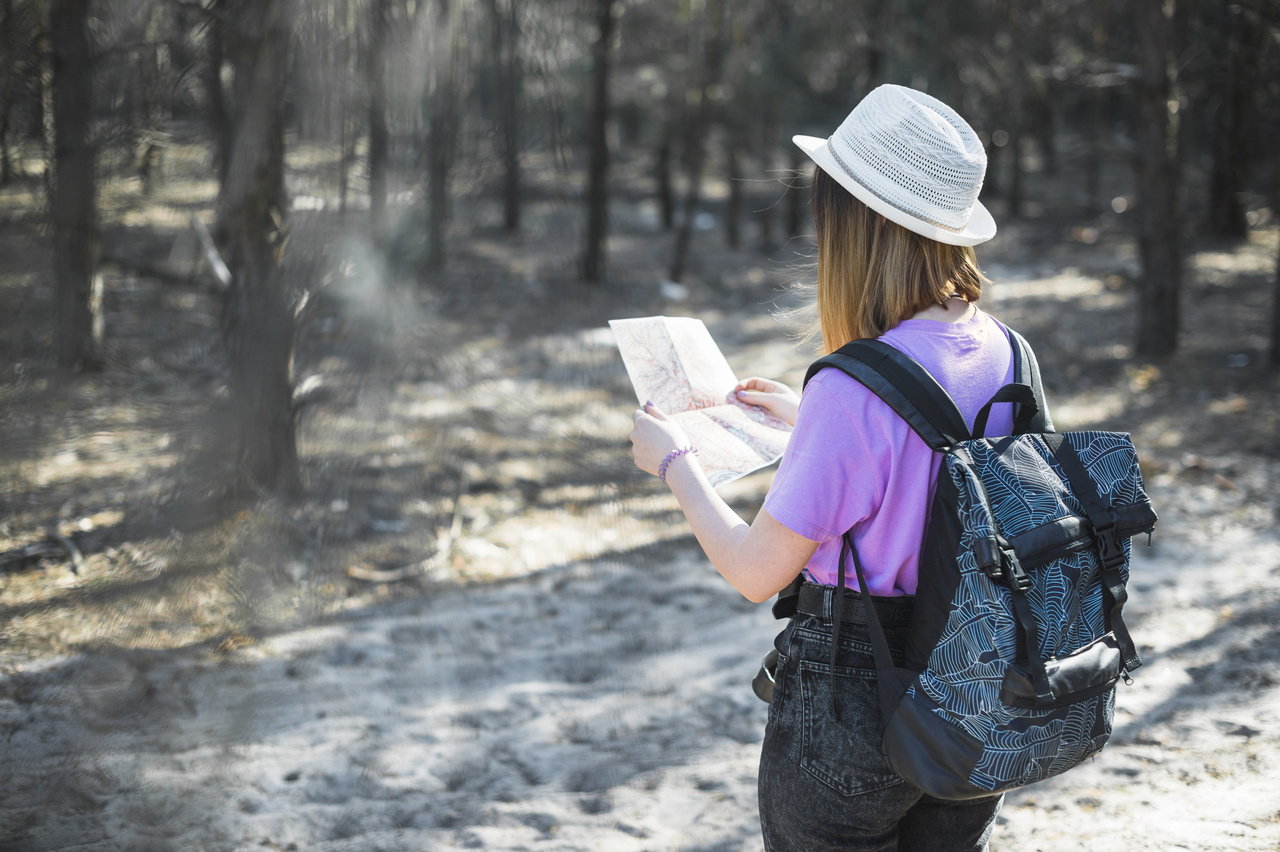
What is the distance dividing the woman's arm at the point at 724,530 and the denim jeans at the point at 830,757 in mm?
133

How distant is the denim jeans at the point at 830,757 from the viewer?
1.35 metres

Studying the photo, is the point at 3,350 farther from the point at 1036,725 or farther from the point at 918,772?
the point at 1036,725

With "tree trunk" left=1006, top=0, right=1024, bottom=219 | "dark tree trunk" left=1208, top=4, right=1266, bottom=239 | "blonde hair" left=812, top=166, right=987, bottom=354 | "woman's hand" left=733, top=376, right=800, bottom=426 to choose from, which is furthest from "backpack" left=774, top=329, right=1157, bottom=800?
"tree trunk" left=1006, top=0, right=1024, bottom=219

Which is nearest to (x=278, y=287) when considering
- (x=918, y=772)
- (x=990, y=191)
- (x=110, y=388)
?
(x=110, y=388)

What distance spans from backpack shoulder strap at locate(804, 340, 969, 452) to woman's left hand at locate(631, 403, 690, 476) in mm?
308

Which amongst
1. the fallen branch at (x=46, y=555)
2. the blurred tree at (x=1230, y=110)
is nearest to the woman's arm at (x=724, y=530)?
the fallen branch at (x=46, y=555)

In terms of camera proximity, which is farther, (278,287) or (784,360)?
(784,360)

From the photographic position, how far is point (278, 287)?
1549 mm

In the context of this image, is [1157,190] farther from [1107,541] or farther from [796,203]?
[796,203]

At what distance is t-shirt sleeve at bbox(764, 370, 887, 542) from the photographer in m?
1.25

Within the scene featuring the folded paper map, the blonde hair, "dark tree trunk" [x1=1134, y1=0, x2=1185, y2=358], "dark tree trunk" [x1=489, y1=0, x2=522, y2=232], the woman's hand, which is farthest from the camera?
"dark tree trunk" [x1=1134, y1=0, x2=1185, y2=358]

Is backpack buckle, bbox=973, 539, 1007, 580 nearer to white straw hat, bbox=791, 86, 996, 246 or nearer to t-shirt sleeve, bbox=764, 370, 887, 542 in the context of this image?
t-shirt sleeve, bbox=764, 370, 887, 542

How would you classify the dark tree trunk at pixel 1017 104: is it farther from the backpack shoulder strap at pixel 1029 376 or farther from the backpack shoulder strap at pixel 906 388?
the backpack shoulder strap at pixel 906 388

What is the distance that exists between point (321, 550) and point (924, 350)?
1.77 meters
